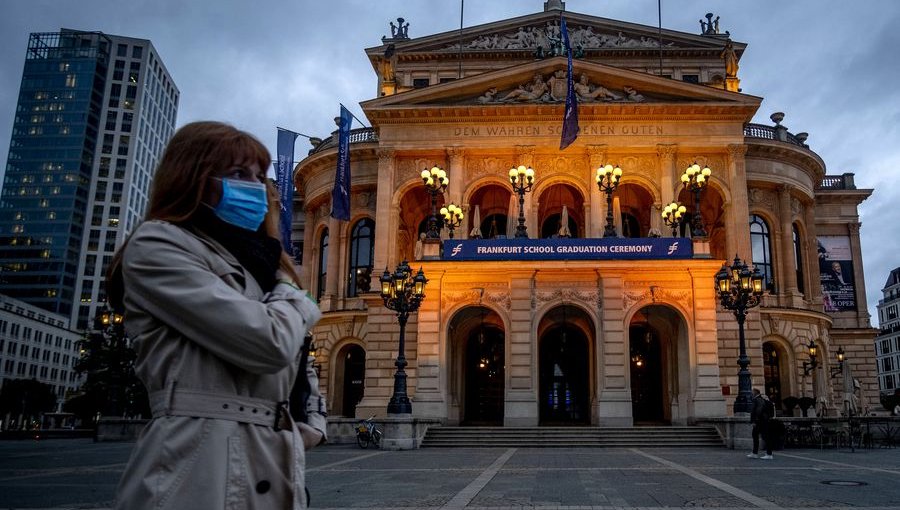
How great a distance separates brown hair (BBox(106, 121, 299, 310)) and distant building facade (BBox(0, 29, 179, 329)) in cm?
11662

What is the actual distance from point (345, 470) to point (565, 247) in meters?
15.9

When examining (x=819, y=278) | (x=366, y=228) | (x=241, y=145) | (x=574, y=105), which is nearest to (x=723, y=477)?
(x=241, y=145)

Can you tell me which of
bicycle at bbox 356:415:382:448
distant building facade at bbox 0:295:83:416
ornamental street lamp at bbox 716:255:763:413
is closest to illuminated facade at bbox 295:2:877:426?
bicycle at bbox 356:415:382:448

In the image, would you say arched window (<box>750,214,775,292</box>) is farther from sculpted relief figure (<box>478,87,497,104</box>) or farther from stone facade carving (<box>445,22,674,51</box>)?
sculpted relief figure (<box>478,87,497,104</box>)

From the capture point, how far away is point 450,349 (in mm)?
31844

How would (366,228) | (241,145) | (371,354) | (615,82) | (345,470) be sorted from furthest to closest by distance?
(366,228)
(615,82)
(371,354)
(345,470)
(241,145)

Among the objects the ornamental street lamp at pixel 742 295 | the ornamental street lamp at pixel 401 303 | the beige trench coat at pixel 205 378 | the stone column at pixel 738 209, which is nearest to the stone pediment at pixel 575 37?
the stone column at pixel 738 209

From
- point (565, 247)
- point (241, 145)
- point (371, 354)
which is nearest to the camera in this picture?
point (241, 145)

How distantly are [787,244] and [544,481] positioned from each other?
31829 millimetres

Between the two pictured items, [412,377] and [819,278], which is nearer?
[412,377]

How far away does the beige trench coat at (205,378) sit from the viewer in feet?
7.25

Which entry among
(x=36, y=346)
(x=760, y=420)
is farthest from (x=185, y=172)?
(x=36, y=346)

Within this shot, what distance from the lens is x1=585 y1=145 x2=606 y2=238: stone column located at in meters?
34.9

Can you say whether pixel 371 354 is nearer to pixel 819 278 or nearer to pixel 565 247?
pixel 565 247
